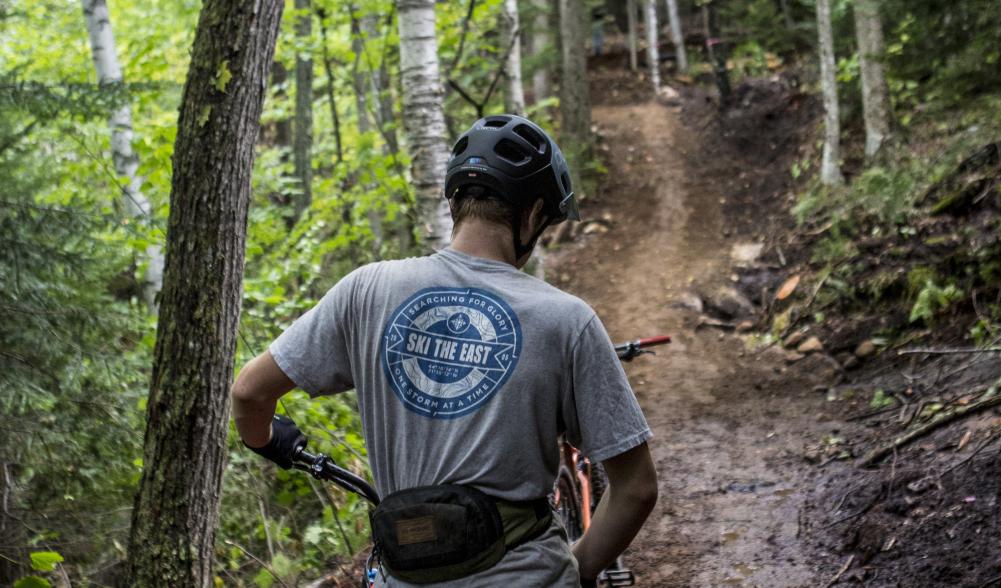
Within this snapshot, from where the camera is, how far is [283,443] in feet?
8.98

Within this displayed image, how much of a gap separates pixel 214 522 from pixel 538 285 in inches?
110

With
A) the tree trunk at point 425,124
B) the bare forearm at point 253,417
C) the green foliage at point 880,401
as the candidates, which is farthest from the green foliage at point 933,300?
the bare forearm at point 253,417

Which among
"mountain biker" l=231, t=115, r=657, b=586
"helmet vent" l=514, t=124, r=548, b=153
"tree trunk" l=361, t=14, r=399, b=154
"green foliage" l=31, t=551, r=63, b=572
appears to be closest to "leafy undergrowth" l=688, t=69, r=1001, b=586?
"mountain biker" l=231, t=115, r=657, b=586

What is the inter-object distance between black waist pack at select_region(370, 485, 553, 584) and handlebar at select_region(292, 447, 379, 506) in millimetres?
622

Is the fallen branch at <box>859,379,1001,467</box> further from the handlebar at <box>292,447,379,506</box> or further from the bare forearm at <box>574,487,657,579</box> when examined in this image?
the handlebar at <box>292,447,379,506</box>

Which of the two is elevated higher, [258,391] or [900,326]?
[258,391]

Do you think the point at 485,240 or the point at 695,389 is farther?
the point at 695,389

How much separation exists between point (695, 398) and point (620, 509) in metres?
7.45

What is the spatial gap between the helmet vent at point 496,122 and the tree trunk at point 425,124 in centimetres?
415

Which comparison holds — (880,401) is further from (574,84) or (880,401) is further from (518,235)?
(574,84)

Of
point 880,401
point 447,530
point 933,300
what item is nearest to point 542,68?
point 933,300

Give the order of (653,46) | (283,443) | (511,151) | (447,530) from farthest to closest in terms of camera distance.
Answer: (653,46)
(283,443)
(511,151)
(447,530)

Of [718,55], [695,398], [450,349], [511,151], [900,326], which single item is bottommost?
[695,398]

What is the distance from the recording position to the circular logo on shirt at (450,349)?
207 centimetres
